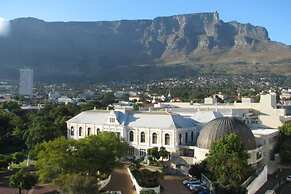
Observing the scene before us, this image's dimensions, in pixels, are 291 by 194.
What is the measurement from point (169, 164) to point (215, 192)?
1338 centimetres

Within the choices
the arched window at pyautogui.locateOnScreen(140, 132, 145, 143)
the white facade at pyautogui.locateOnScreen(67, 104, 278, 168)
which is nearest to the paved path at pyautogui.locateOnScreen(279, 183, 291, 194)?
the white facade at pyautogui.locateOnScreen(67, 104, 278, 168)

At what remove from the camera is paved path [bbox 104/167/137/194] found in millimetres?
47784

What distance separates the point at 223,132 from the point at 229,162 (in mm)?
8313

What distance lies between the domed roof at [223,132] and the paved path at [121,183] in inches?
379

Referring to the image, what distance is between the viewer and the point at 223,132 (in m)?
57.6

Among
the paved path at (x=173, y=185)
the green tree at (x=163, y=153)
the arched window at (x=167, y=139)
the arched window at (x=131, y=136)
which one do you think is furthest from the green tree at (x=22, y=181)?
the arched window at (x=131, y=136)

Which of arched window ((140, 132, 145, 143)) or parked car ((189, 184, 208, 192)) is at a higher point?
arched window ((140, 132, 145, 143))

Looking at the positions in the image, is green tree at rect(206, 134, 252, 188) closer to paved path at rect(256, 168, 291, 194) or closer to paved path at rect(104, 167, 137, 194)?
paved path at rect(256, 168, 291, 194)

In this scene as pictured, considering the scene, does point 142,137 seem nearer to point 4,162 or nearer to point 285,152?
point 4,162

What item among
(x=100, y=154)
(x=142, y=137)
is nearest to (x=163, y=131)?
(x=142, y=137)

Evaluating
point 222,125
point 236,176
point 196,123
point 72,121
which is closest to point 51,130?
point 72,121

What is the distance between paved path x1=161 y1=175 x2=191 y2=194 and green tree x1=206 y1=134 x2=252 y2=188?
3270 mm

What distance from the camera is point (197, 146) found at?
197 ft

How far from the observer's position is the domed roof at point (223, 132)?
5766cm
